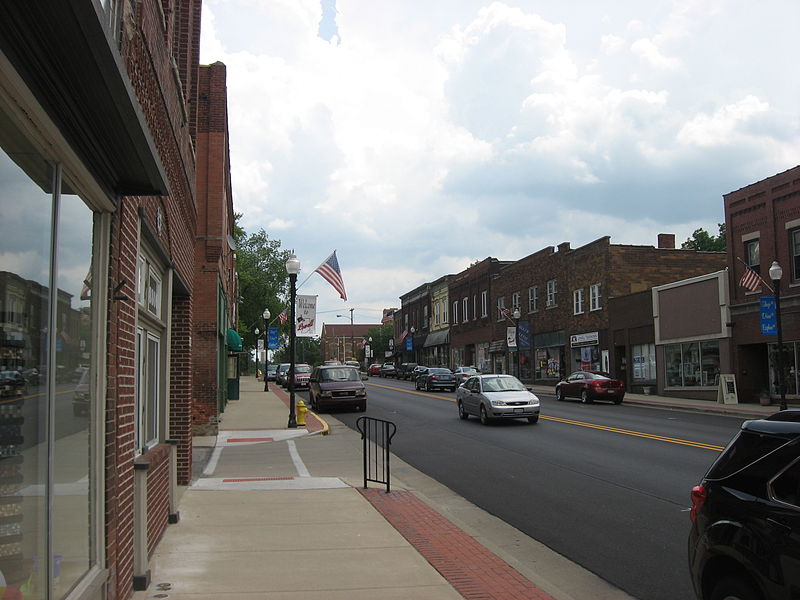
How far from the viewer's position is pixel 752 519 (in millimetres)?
3900

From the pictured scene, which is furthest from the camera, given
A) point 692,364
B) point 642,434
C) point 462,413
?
point 692,364

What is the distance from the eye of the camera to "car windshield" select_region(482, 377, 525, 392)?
21109 mm

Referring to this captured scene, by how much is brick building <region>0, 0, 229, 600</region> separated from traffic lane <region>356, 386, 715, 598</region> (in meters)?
4.32

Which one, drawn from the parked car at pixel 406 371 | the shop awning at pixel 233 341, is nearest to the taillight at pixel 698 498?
the shop awning at pixel 233 341

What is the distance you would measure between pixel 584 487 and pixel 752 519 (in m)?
7.05

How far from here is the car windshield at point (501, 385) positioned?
21109 mm

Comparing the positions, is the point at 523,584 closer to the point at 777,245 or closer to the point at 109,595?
the point at 109,595

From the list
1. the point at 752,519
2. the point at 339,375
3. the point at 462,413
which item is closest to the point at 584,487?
the point at 752,519

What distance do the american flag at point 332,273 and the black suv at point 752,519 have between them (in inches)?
932

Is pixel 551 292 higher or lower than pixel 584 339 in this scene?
higher

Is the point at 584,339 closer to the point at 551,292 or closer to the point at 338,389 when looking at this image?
the point at 551,292

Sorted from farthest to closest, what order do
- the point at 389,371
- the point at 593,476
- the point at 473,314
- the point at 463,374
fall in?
1. the point at 389,371
2. the point at 473,314
3. the point at 463,374
4. the point at 593,476

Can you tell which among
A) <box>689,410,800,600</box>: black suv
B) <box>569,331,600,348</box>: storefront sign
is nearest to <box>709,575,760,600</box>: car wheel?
<box>689,410,800,600</box>: black suv

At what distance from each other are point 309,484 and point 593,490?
14.0 feet
